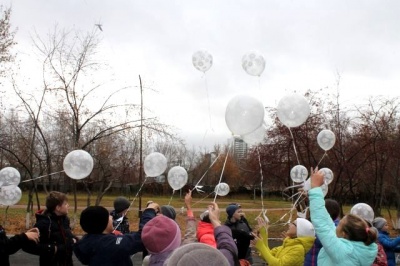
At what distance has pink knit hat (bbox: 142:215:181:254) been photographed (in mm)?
3402

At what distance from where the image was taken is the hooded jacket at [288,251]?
4.08m

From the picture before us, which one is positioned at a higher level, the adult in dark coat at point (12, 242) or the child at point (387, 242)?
the adult in dark coat at point (12, 242)

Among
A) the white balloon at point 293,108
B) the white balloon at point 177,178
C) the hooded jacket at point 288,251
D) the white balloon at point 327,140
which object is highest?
the white balloon at point 293,108

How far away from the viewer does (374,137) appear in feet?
72.8

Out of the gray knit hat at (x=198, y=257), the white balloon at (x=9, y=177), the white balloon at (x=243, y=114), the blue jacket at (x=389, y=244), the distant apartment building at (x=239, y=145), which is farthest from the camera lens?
the distant apartment building at (x=239, y=145)

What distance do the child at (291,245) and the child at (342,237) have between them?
0.56 metres

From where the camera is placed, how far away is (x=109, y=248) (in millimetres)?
3863

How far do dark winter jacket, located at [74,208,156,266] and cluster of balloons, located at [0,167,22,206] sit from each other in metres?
3.23

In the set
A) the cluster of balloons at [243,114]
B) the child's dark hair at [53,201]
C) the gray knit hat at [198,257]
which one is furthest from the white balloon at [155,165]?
the gray knit hat at [198,257]

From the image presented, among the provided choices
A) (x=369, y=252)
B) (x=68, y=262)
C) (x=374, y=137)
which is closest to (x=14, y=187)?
(x=68, y=262)

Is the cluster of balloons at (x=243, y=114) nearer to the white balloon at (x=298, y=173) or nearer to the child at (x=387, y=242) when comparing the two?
the child at (x=387, y=242)

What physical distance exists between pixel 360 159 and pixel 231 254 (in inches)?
842

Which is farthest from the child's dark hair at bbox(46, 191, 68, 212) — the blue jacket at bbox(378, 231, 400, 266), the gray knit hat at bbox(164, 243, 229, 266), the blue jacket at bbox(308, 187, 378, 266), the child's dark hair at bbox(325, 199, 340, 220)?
the blue jacket at bbox(378, 231, 400, 266)

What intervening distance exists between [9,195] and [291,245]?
4.45 meters
